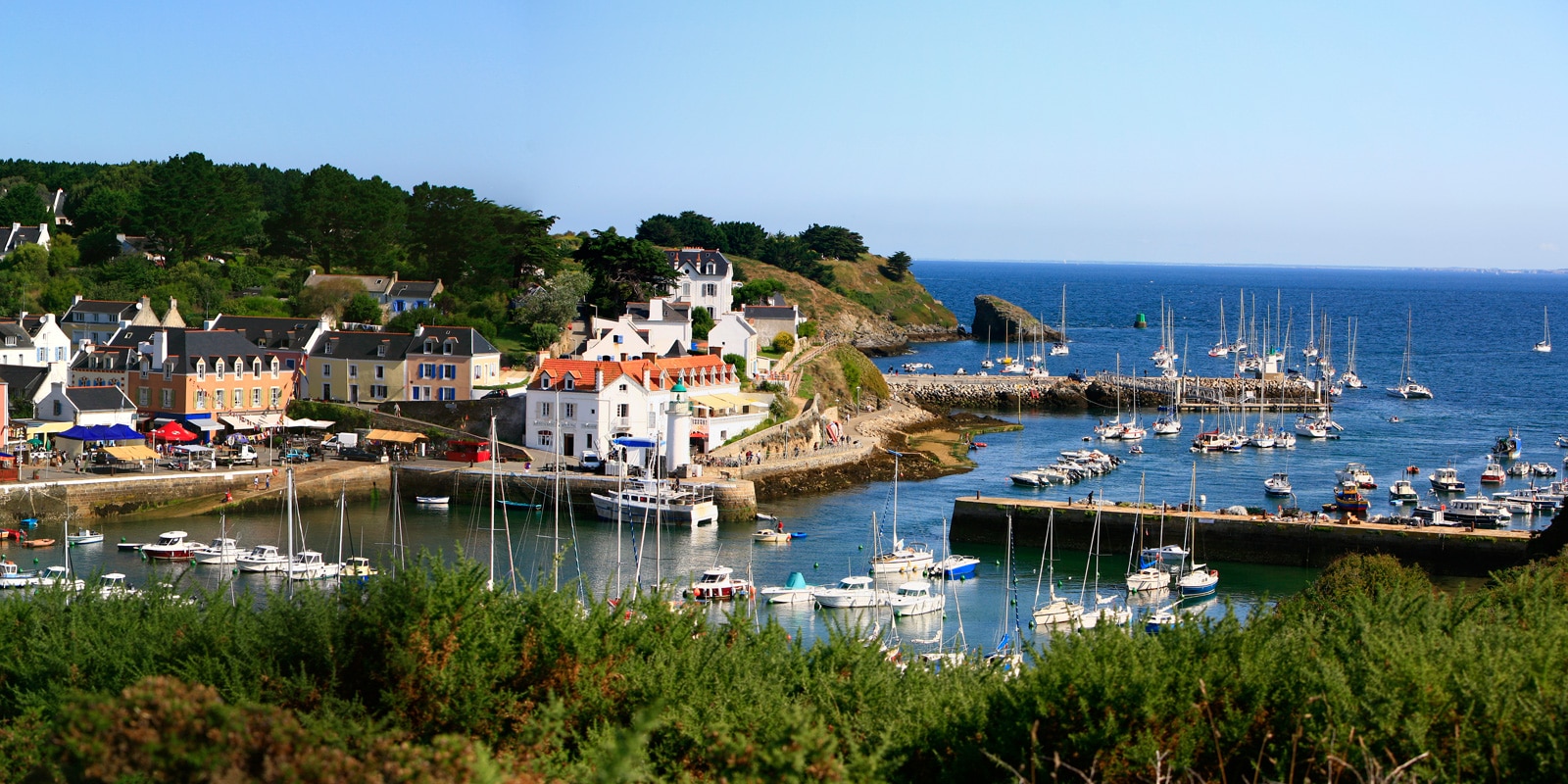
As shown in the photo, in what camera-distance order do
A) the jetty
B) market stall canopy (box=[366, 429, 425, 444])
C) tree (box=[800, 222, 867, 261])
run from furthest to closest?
tree (box=[800, 222, 867, 261]), the jetty, market stall canopy (box=[366, 429, 425, 444])

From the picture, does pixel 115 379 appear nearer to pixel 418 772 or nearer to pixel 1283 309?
pixel 418 772

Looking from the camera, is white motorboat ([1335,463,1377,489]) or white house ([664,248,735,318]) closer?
white motorboat ([1335,463,1377,489])

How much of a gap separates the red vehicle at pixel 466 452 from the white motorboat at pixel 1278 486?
2081cm

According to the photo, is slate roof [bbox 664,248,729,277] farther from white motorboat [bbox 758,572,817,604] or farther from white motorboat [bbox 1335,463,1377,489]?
white motorboat [bbox 758,572,817,604]

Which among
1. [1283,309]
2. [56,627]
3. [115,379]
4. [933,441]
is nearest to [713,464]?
[933,441]

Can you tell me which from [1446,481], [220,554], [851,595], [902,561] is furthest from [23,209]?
[1446,481]

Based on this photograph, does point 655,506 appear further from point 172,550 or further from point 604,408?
point 172,550

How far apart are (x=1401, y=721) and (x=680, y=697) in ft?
18.5

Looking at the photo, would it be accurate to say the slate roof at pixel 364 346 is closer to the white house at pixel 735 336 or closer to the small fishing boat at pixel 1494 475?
the white house at pixel 735 336

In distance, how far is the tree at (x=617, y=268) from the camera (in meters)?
53.1

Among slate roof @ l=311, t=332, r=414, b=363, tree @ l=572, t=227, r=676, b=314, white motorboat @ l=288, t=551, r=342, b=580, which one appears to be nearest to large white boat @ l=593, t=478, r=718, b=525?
white motorboat @ l=288, t=551, r=342, b=580

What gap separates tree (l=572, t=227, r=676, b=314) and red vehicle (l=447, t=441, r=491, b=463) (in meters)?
14.3

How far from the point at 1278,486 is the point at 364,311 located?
3129cm

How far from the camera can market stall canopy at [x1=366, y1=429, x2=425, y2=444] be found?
130 feet
